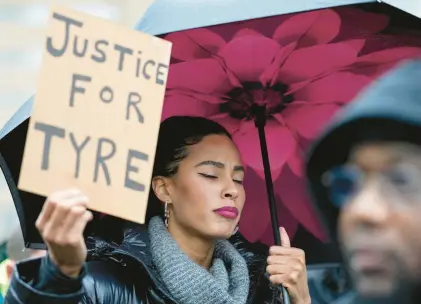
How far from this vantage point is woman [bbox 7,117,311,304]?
7.16 ft

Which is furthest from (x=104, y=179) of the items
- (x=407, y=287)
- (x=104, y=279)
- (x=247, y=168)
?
(x=247, y=168)

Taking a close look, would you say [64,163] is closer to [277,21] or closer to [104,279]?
[104,279]

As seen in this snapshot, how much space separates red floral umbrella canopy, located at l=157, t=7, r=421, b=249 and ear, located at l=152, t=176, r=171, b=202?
21 centimetres

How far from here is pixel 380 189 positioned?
3.38ft

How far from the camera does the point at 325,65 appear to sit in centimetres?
241

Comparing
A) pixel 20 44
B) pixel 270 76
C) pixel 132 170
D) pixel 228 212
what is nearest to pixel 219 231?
pixel 228 212

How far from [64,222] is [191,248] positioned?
88 centimetres

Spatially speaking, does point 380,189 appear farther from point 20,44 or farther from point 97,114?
point 20,44

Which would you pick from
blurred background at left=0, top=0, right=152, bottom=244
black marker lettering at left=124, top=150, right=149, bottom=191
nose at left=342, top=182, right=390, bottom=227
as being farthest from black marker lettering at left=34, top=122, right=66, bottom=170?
blurred background at left=0, top=0, right=152, bottom=244

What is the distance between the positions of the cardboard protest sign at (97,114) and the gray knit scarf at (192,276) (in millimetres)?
663

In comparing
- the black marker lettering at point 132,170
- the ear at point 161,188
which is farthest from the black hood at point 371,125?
the ear at point 161,188

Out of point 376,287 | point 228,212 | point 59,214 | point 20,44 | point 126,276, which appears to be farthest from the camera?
point 20,44

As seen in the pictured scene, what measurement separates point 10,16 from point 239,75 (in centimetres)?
701

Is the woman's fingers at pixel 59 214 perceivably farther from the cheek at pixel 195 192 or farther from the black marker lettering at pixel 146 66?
the cheek at pixel 195 192
